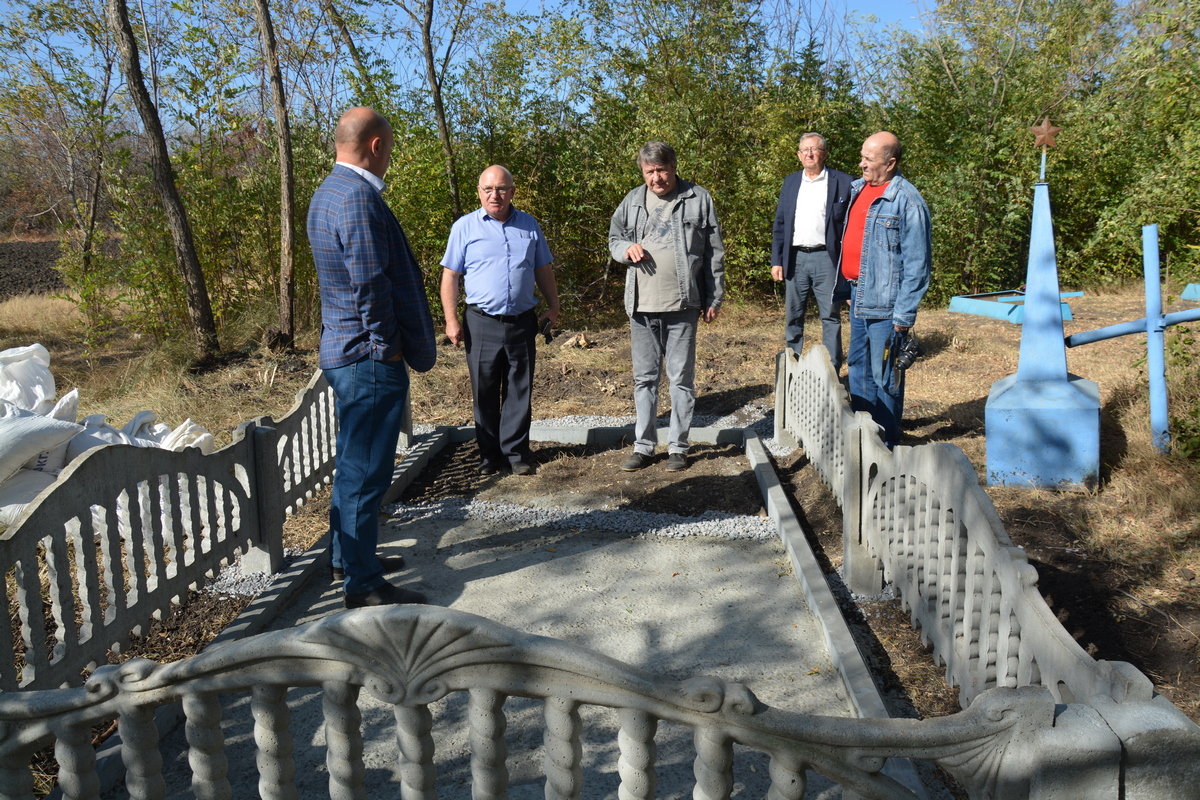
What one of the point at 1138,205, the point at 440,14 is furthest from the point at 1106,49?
the point at 440,14

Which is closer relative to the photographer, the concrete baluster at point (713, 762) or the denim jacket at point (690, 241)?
the concrete baluster at point (713, 762)

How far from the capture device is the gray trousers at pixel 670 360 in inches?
215

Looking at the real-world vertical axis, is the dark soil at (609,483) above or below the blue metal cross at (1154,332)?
below

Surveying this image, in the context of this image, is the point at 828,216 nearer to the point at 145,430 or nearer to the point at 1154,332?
the point at 1154,332

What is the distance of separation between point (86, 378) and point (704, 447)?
667 centimetres

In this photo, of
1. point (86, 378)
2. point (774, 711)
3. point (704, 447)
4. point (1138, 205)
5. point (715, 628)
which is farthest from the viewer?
point (86, 378)

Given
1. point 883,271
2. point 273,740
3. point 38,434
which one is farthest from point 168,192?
point 273,740

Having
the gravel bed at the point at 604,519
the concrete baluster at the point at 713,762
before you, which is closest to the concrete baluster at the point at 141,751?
the concrete baluster at the point at 713,762

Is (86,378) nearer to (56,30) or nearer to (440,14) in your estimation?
(56,30)

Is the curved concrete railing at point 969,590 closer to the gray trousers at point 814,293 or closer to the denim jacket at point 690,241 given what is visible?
the denim jacket at point 690,241

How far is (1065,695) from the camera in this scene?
183cm

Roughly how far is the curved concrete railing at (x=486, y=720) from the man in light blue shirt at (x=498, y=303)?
3.79 m

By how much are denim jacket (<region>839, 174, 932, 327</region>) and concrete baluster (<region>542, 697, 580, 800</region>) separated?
3940mm

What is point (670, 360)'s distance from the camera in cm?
555
